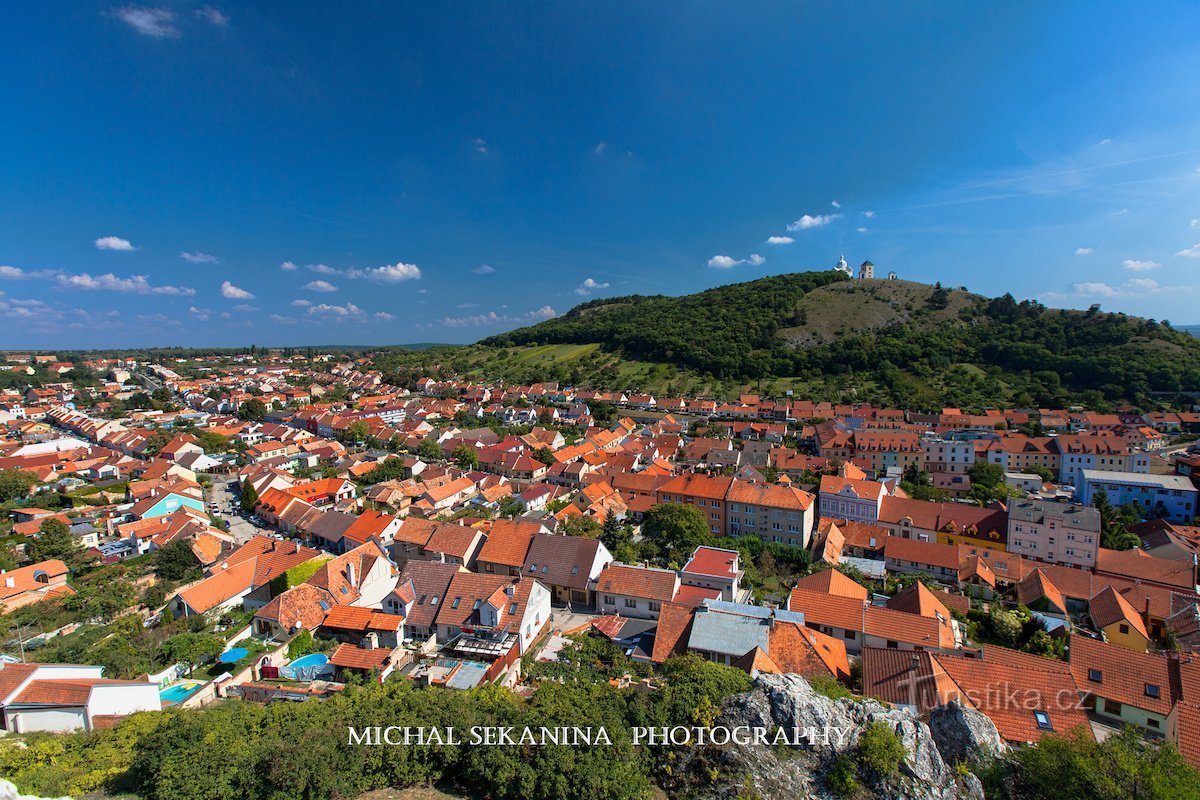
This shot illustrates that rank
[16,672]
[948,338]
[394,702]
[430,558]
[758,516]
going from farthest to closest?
[948,338] < [758,516] < [430,558] < [16,672] < [394,702]

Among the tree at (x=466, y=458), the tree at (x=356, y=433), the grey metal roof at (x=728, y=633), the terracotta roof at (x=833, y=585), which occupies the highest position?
the tree at (x=356, y=433)

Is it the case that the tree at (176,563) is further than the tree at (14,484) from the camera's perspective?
No

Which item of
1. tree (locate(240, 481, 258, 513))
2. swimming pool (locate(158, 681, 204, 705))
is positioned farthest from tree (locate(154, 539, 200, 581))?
swimming pool (locate(158, 681, 204, 705))

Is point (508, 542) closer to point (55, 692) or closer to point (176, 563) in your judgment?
A: point (55, 692)

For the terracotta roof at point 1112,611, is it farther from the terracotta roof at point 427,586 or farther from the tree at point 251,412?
the tree at point 251,412

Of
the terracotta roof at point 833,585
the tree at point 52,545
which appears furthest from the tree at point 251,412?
the terracotta roof at point 833,585

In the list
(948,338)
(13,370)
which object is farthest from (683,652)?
(13,370)

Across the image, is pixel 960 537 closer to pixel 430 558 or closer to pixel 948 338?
pixel 430 558

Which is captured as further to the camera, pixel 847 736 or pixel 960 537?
pixel 960 537
